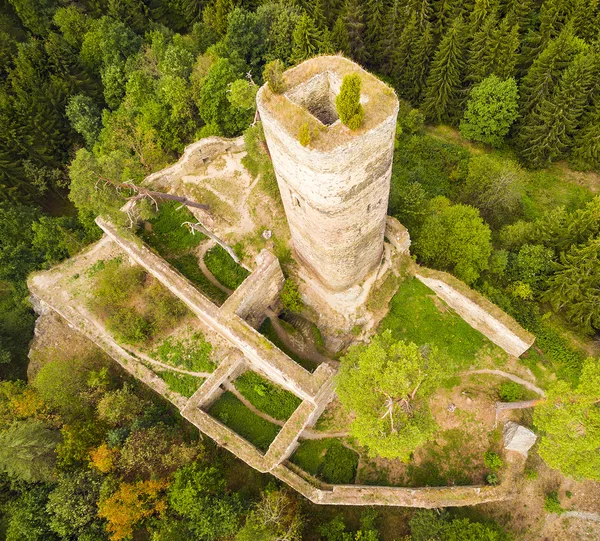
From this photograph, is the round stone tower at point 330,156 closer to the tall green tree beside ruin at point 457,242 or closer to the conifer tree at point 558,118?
Answer: the tall green tree beside ruin at point 457,242

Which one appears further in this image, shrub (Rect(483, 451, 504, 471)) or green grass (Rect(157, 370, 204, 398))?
green grass (Rect(157, 370, 204, 398))

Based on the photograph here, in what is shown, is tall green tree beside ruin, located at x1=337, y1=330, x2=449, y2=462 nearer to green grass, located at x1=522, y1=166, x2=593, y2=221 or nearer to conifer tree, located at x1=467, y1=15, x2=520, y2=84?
green grass, located at x1=522, y1=166, x2=593, y2=221

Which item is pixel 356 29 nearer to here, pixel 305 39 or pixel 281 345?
pixel 305 39

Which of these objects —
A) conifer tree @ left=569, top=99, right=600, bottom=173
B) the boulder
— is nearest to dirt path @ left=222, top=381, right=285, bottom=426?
the boulder

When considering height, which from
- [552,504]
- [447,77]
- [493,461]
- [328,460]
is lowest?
[552,504]

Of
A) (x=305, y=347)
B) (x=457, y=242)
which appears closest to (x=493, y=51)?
(x=457, y=242)

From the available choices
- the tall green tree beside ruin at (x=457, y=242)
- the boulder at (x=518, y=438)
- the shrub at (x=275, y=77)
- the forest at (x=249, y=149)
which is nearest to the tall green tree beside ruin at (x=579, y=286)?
the forest at (x=249, y=149)
